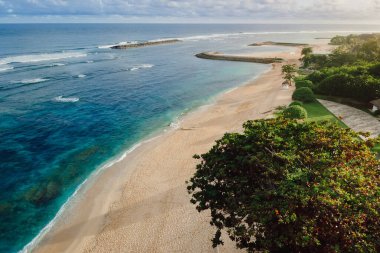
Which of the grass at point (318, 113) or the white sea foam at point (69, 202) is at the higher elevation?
the grass at point (318, 113)

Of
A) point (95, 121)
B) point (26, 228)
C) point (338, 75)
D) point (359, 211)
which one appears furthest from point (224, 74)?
point (359, 211)

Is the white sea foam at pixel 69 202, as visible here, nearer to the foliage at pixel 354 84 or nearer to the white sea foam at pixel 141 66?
the foliage at pixel 354 84

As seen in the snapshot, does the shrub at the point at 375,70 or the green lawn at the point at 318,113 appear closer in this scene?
the green lawn at the point at 318,113

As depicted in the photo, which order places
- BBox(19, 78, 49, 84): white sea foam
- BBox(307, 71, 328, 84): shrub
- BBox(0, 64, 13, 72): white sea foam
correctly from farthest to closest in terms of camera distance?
1. BBox(0, 64, 13, 72): white sea foam
2. BBox(19, 78, 49, 84): white sea foam
3. BBox(307, 71, 328, 84): shrub

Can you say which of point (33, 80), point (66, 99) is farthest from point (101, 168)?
point (33, 80)

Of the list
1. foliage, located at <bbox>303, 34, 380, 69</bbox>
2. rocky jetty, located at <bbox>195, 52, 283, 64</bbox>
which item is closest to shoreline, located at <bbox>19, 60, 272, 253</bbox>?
foliage, located at <bbox>303, 34, 380, 69</bbox>

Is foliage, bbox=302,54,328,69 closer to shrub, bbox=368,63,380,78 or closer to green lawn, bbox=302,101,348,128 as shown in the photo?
shrub, bbox=368,63,380,78

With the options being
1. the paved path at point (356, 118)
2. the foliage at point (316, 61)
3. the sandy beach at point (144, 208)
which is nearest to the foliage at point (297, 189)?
the sandy beach at point (144, 208)
